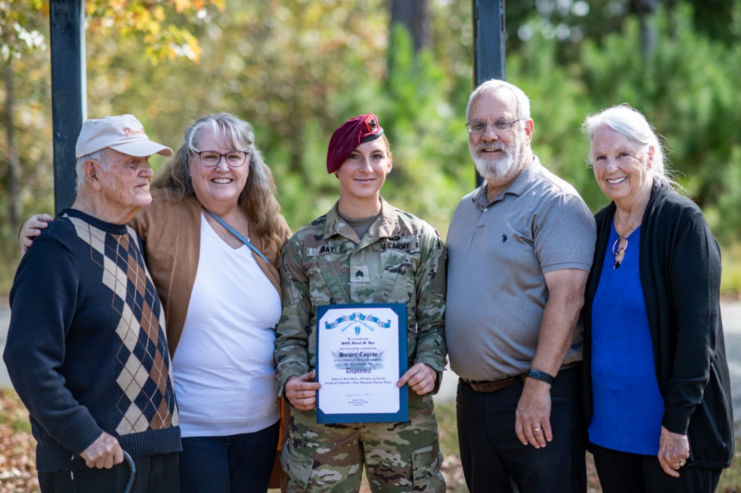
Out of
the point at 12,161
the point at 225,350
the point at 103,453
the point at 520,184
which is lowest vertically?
the point at 103,453

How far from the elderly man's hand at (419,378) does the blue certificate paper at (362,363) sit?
0.04 m

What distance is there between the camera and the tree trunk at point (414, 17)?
14.7 meters

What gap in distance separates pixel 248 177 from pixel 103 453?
1675 millimetres

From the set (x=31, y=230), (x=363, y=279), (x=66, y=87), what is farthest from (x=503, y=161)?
(x=66, y=87)

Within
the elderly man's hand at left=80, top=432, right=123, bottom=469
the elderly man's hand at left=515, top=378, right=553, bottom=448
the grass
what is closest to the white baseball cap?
the elderly man's hand at left=80, top=432, right=123, bottom=469

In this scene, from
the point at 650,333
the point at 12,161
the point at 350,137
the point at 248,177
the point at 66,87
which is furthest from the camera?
the point at 12,161

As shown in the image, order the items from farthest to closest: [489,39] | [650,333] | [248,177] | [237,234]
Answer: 1. [489,39]
2. [248,177]
3. [237,234]
4. [650,333]

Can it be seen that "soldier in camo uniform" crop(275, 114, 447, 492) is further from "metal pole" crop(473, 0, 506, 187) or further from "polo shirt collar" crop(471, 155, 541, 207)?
"metal pole" crop(473, 0, 506, 187)

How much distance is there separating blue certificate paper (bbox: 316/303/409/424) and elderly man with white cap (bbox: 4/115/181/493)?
0.75 meters

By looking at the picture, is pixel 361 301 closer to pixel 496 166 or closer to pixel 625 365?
pixel 496 166

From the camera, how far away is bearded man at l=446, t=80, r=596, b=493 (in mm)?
3330

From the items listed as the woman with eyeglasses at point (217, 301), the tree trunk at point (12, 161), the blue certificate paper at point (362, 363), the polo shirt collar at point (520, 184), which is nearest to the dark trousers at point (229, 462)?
the woman with eyeglasses at point (217, 301)

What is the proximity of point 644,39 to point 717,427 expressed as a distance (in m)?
19.0

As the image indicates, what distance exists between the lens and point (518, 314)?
3.43m
